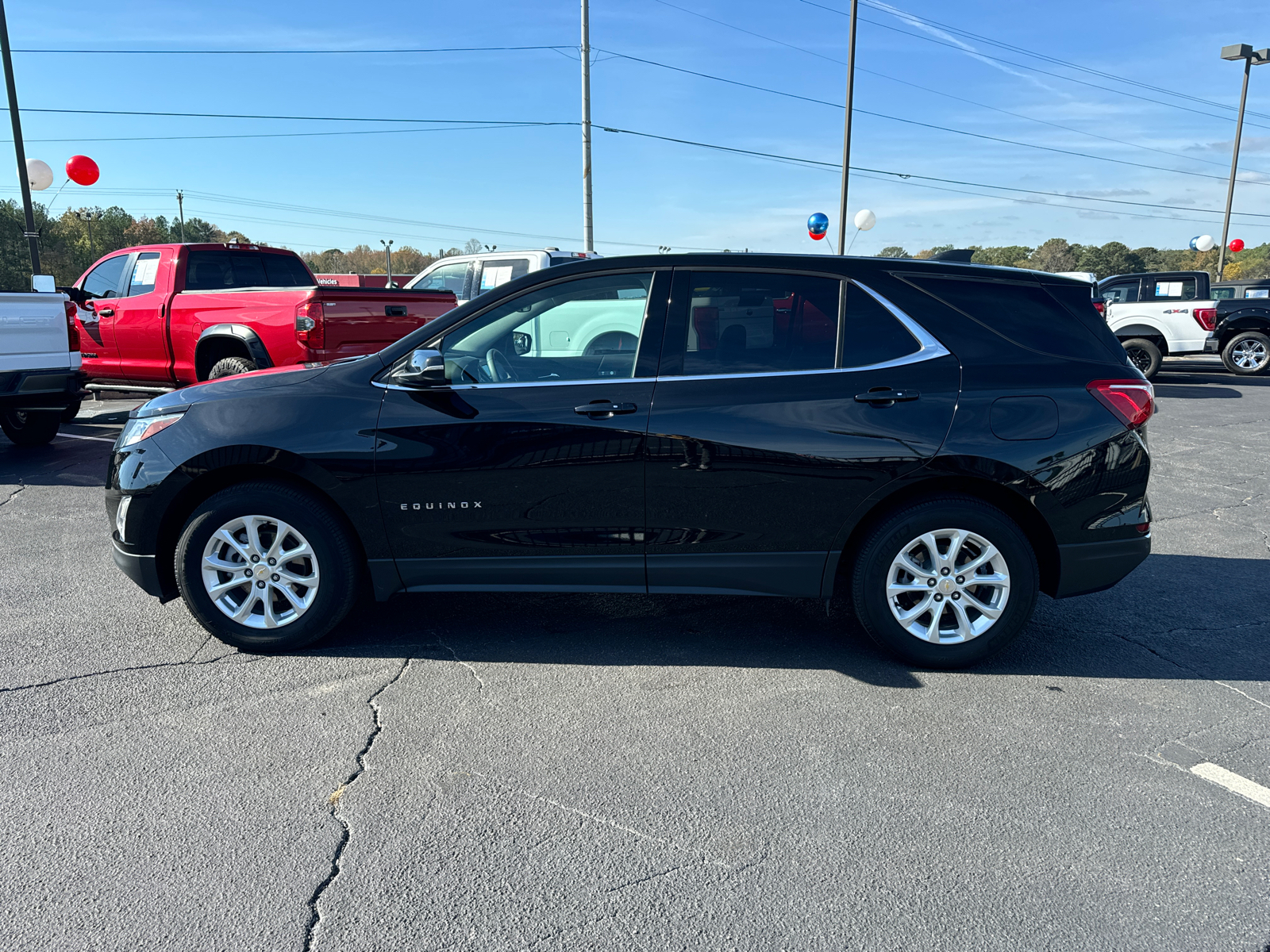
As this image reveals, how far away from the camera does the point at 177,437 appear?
13.2 feet

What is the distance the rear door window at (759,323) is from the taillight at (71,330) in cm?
735

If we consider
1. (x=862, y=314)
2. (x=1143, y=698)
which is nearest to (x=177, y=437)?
(x=862, y=314)

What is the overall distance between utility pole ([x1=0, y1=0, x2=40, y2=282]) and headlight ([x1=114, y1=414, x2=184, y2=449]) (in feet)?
44.6

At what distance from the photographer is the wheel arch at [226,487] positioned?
13.0 feet

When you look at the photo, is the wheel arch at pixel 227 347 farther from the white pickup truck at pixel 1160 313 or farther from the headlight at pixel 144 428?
the white pickup truck at pixel 1160 313

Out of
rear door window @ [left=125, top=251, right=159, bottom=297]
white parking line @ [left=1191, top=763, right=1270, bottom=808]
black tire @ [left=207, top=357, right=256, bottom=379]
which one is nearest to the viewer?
white parking line @ [left=1191, top=763, right=1270, bottom=808]

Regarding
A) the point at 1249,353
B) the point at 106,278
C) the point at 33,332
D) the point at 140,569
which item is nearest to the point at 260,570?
the point at 140,569

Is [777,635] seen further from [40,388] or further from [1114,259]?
[1114,259]

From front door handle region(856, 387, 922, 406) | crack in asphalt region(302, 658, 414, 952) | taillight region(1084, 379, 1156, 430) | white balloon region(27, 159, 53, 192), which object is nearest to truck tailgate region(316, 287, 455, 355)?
crack in asphalt region(302, 658, 414, 952)

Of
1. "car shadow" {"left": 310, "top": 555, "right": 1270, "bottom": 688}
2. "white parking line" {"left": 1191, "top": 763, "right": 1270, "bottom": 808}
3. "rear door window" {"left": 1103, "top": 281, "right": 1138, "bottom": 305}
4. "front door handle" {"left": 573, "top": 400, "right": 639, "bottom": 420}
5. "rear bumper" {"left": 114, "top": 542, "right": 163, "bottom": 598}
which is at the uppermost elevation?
"rear door window" {"left": 1103, "top": 281, "right": 1138, "bottom": 305}

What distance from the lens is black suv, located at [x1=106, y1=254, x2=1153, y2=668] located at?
3824 millimetres

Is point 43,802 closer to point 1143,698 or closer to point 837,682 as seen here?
point 837,682

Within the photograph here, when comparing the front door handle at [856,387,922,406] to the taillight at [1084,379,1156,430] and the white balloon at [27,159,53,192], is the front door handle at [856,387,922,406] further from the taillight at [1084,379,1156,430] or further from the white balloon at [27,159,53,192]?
the white balloon at [27,159,53,192]

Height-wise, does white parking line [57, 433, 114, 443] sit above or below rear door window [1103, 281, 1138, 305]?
below
